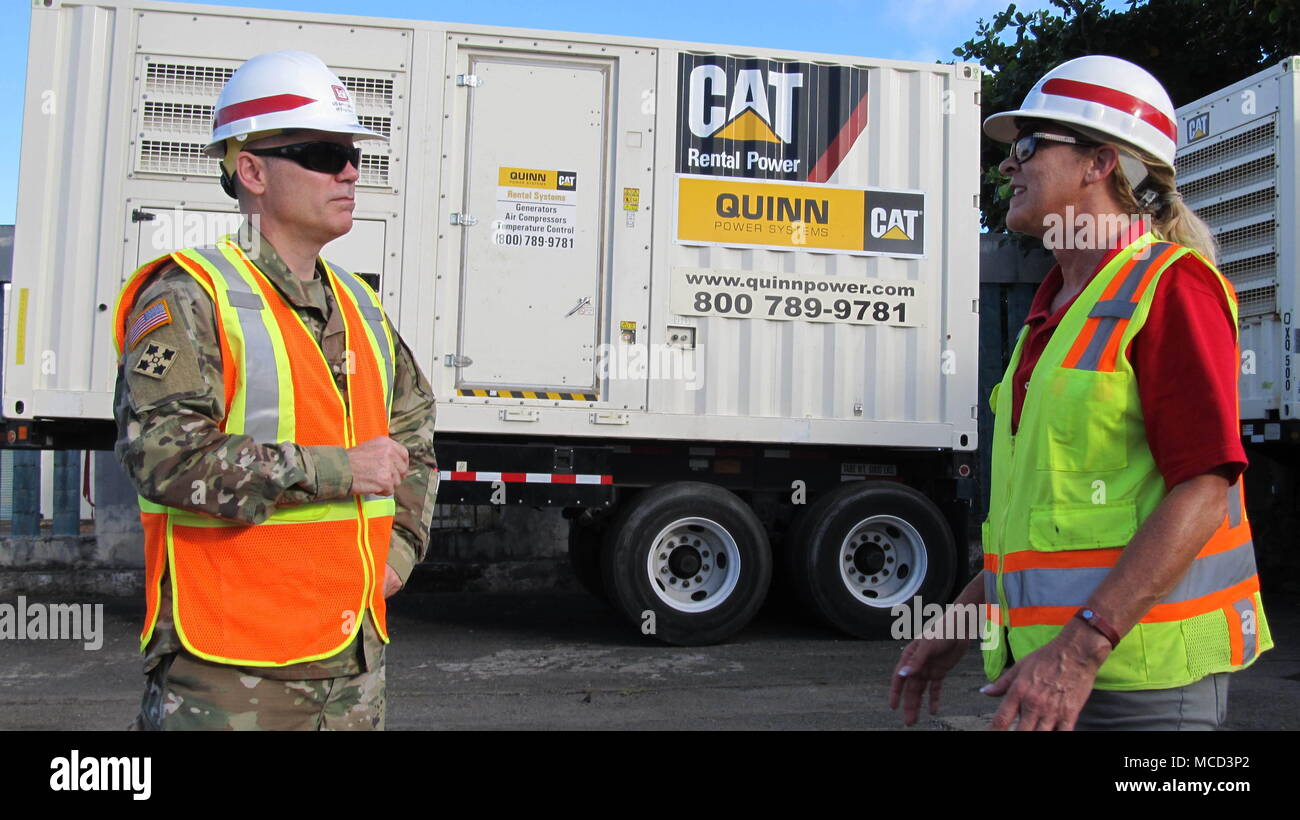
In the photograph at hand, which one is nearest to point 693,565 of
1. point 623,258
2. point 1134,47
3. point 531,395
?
point 531,395

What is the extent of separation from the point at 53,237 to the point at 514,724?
13.4 feet

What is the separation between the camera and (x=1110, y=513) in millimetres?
1866

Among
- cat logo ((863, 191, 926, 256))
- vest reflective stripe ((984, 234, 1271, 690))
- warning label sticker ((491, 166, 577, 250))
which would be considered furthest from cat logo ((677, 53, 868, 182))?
vest reflective stripe ((984, 234, 1271, 690))

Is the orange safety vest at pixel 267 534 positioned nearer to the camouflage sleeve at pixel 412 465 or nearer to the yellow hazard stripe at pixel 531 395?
the camouflage sleeve at pixel 412 465

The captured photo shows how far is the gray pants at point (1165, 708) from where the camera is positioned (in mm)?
1839

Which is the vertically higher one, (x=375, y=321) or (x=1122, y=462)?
(x=375, y=321)

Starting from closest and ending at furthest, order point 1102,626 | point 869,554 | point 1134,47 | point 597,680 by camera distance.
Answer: point 1102,626, point 597,680, point 869,554, point 1134,47

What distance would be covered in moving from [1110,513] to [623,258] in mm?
5251

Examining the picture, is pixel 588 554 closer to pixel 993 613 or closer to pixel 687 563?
pixel 687 563

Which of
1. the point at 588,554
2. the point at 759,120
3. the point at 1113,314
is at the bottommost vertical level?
the point at 588,554

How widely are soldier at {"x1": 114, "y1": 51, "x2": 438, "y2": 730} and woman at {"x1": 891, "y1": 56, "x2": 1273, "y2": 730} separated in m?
1.19

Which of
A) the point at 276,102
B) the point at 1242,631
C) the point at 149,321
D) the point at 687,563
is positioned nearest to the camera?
the point at 1242,631

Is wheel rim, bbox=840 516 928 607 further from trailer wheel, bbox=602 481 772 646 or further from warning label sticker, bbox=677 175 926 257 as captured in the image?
warning label sticker, bbox=677 175 926 257

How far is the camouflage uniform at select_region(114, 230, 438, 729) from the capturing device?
6.30 feet
